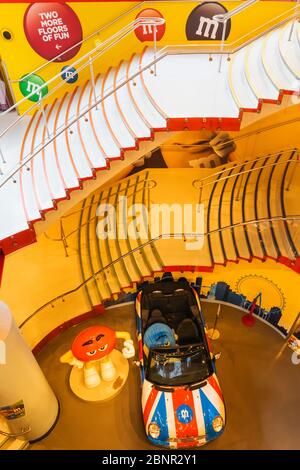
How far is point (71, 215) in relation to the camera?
8164 mm

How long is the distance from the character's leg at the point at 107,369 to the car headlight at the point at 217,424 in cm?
205

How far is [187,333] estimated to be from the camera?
21.1ft

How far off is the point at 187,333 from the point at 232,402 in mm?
1560

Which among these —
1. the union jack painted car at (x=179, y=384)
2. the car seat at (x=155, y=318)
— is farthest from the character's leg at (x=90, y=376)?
the car seat at (x=155, y=318)

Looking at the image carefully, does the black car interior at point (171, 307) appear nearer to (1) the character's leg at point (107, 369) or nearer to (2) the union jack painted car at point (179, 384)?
(2) the union jack painted car at point (179, 384)

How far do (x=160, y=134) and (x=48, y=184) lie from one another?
187 cm

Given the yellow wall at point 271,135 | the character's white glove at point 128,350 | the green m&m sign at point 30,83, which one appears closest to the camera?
the character's white glove at point 128,350

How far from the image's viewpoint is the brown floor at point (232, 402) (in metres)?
6.07

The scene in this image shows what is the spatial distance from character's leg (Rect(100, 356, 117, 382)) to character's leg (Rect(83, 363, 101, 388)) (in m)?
0.13

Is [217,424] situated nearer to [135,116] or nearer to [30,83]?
[135,116]

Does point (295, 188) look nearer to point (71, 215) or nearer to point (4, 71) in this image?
point (71, 215)

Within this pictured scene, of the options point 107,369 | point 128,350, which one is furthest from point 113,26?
point 107,369

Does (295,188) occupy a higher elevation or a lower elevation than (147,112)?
lower
